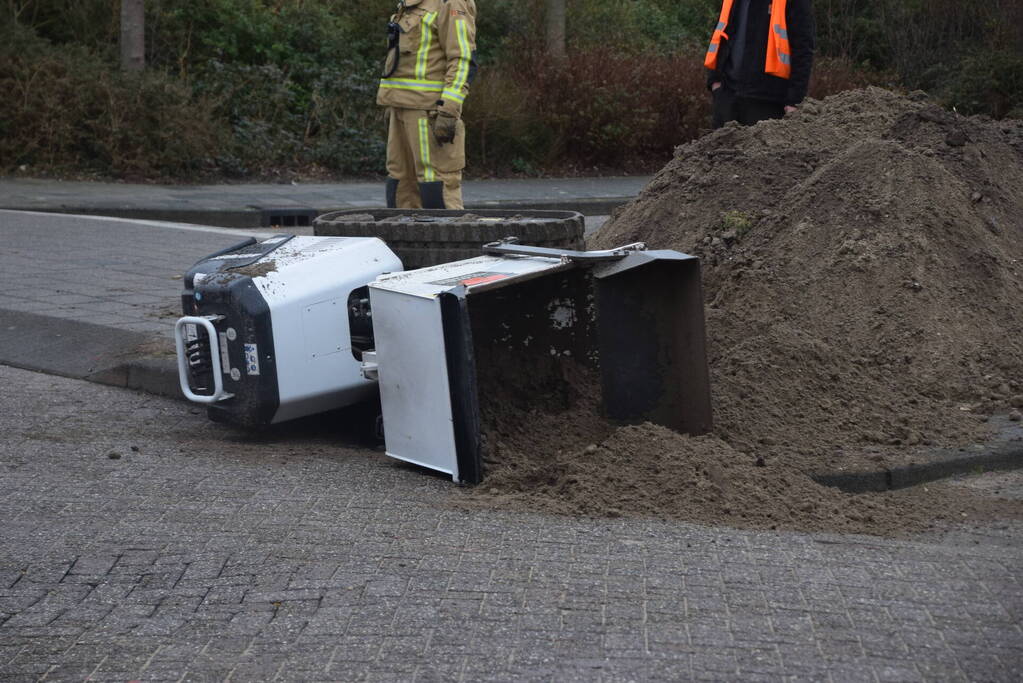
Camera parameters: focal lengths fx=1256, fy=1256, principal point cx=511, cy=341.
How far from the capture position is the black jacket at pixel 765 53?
8023 mm

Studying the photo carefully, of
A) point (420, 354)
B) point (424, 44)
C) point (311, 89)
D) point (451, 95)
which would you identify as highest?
point (311, 89)

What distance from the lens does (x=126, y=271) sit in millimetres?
8398

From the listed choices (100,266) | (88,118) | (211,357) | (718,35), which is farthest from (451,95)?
(88,118)

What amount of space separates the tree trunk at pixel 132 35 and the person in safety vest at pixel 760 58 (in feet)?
31.5

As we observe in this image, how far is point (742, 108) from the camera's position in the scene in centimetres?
837

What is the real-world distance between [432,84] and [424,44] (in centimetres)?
26

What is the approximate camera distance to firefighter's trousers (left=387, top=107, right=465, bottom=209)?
8148mm

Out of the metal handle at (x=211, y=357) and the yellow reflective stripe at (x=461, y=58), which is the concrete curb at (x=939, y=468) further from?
the yellow reflective stripe at (x=461, y=58)

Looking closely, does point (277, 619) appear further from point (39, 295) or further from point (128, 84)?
point (128, 84)

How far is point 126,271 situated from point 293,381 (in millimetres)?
4023

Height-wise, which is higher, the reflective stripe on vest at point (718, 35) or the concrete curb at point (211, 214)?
the reflective stripe on vest at point (718, 35)

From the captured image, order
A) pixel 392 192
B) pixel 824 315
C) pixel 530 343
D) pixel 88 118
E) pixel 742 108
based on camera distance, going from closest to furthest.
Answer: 1. pixel 530 343
2. pixel 824 315
3. pixel 742 108
4. pixel 392 192
5. pixel 88 118

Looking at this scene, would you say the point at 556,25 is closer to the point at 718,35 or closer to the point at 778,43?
the point at 718,35

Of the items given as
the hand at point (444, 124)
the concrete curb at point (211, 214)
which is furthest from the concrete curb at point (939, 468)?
the concrete curb at point (211, 214)
